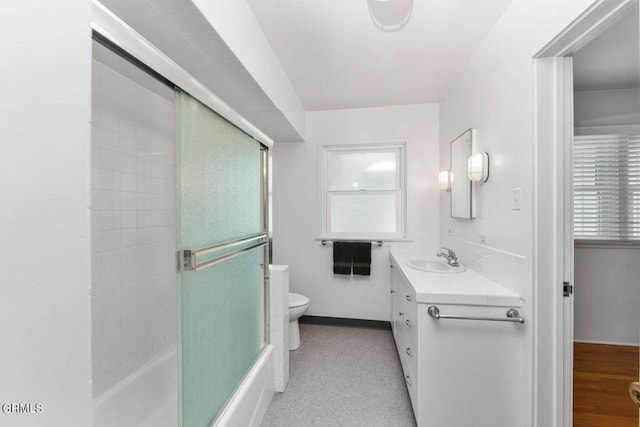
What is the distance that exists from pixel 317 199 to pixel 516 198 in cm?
197

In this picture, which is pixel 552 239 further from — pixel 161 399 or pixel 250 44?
pixel 161 399

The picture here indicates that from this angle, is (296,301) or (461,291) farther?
(296,301)

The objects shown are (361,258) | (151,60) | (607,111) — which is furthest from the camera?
(361,258)

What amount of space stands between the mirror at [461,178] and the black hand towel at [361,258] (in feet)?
3.09

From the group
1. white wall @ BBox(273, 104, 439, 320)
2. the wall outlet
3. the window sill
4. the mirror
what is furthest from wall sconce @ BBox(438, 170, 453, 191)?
the wall outlet

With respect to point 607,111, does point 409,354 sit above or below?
below

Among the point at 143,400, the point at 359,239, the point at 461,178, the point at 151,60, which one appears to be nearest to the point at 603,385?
the point at 461,178

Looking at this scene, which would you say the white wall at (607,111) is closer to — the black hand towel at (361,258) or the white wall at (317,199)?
the white wall at (317,199)

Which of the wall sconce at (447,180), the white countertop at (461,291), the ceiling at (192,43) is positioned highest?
the ceiling at (192,43)

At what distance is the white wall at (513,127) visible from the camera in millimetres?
1271

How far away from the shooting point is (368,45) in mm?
1909

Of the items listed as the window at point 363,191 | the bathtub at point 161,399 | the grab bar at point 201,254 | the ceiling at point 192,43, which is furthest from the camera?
the window at point 363,191

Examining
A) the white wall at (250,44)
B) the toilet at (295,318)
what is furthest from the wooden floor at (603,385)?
the white wall at (250,44)

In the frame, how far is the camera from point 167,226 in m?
1.90
